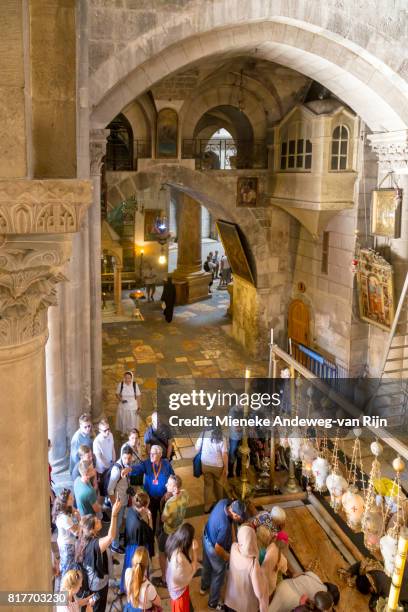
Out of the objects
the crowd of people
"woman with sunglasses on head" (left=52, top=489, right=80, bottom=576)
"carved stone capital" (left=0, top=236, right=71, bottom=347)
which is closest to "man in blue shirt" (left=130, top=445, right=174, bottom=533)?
the crowd of people

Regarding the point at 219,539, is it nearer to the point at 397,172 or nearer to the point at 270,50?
the point at 397,172

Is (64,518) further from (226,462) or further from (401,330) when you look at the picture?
(401,330)

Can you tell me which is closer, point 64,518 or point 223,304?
point 64,518

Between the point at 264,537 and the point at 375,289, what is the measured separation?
6513mm

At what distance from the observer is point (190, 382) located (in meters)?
12.7

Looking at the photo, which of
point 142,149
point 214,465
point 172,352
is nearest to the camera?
point 214,465

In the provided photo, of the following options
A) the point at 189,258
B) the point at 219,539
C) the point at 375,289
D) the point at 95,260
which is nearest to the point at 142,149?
the point at 95,260

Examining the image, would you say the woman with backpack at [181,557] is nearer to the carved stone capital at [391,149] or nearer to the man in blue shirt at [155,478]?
the man in blue shirt at [155,478]

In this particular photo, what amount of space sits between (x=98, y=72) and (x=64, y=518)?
585 cm

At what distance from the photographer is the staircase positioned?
10680 millimetres

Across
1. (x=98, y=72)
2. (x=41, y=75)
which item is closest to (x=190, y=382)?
(x=98, y=72)

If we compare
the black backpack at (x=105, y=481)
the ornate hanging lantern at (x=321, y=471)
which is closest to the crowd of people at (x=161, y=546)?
the black backpack at (x=105, y=481)

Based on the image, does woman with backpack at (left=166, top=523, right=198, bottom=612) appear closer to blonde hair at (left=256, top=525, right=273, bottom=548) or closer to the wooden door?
blonde hair at (left=256, top=525, right=273, bottom=548)

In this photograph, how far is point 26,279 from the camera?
2734 millimetres
